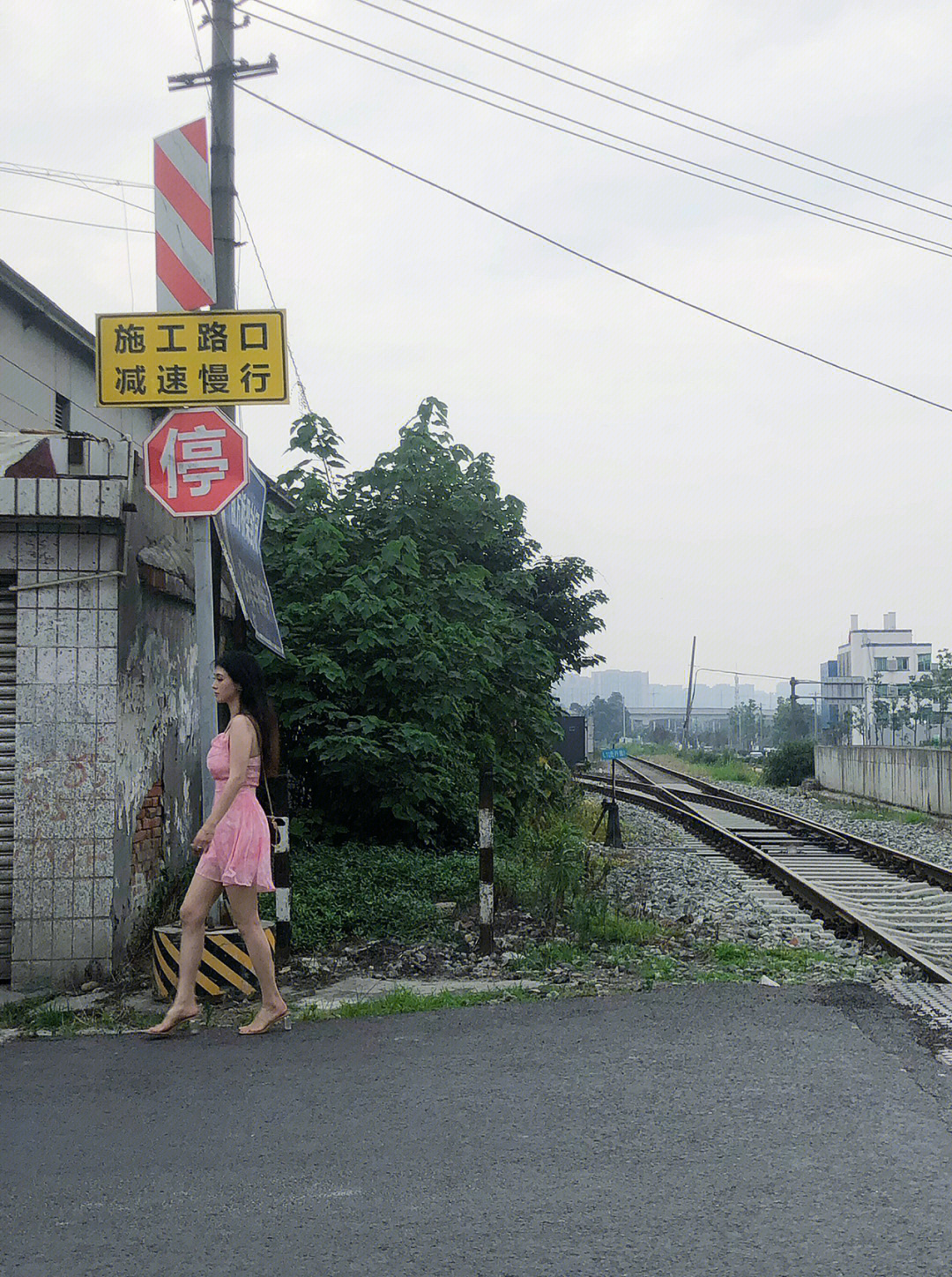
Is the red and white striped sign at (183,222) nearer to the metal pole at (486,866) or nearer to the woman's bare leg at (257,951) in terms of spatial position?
the metal pole at (486,866)

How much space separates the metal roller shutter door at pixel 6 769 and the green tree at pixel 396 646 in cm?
399

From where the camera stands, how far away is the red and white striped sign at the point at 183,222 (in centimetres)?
771

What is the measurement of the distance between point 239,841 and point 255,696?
0.72 m

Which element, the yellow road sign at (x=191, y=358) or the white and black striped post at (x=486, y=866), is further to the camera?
the white and black striped post at (x=486, y=866)

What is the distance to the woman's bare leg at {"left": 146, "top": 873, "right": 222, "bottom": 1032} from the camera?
6.19 meters

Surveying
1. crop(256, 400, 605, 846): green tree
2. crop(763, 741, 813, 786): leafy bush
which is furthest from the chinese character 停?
crop(763, 741, 813, 786): leafy bush

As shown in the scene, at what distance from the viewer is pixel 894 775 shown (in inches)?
1069

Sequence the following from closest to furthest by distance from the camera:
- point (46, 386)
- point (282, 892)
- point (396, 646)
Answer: point (282, 892) → point (396, 646) → point (46, 386)

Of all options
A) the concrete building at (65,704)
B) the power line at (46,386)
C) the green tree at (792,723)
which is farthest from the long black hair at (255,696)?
the green tree at (792,723)

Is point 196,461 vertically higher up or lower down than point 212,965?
higher up

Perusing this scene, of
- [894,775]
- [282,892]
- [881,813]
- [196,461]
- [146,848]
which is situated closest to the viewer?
[196,461]

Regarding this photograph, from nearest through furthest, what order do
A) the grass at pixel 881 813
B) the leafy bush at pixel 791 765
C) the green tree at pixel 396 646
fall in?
the green tree at pixel 396 646 → the grass at pixel 881 813 → the leafy bush at pixel 791 765

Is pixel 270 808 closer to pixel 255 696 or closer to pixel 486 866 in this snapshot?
pixel 255 696

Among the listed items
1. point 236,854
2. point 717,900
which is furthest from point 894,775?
point 236,854
